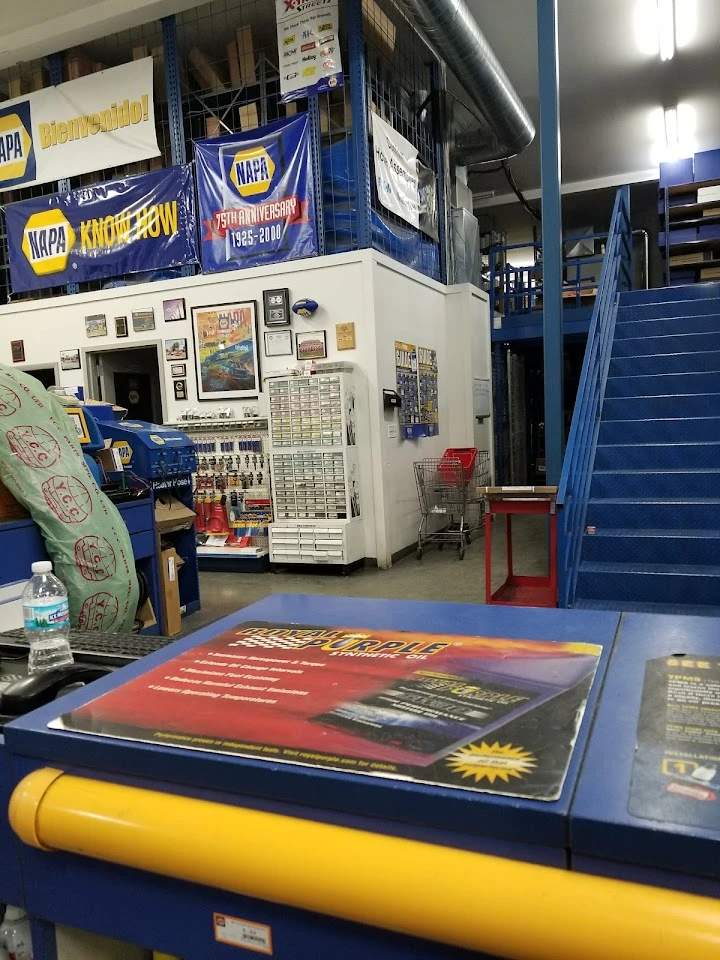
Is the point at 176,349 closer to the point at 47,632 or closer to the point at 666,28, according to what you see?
the point at 47,632

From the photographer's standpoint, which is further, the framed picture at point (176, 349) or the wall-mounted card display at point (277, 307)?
the framed picture at point (176, 349)

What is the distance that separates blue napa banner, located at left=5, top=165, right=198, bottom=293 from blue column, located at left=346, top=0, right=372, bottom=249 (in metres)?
1.82

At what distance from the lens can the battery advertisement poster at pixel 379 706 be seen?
2.75 feet

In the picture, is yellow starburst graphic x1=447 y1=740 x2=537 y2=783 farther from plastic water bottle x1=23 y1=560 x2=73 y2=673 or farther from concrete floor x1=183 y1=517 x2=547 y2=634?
concrete floor x1=183 y1=517 x2=547 y2=634

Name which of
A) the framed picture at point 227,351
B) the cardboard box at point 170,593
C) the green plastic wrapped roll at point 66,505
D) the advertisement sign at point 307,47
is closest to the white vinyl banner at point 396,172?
the advertisement sign at point 307,47

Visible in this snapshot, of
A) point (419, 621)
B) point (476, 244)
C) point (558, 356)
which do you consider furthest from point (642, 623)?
point (476, 244)

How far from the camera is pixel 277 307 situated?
21.6 feet

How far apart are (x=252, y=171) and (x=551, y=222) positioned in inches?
117

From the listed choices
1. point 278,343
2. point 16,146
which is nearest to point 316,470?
point 278,343

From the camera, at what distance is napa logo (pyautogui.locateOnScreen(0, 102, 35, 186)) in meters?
7.65

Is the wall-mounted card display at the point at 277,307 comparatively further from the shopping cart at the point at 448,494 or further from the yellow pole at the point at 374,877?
the yellow pole at the point at 374,877

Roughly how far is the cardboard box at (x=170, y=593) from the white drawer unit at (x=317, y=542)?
1779 mm

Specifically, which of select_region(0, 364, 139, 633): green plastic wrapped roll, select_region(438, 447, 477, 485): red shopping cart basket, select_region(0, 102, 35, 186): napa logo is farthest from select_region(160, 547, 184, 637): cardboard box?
select_region(0, 102, 35, 186): napa logo

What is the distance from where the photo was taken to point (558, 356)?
224 inches
